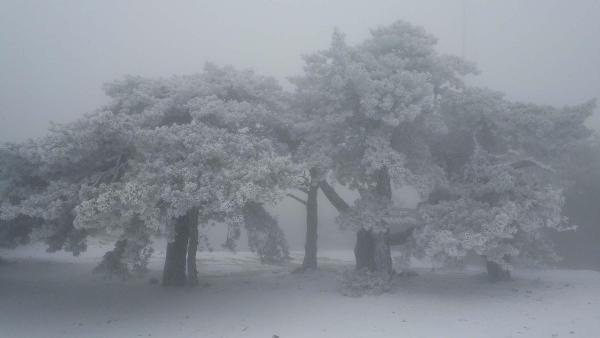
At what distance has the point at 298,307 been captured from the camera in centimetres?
1138

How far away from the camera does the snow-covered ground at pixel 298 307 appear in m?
9.37

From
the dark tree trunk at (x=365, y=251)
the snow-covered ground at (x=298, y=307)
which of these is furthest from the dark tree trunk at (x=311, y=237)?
the dark tree trunk at (x=365, y=251)

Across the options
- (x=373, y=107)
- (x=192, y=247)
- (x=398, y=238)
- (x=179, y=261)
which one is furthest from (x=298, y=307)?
(x=373, y=107)

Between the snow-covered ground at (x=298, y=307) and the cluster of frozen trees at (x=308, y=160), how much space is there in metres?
1.08

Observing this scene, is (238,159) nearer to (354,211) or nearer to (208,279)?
(354,211)

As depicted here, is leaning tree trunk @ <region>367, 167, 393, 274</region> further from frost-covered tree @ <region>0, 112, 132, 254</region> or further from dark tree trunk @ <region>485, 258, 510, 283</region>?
frost-covered tree @ <region>0, 112, 132, 254</region>

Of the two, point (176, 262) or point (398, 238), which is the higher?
point (398, 238)

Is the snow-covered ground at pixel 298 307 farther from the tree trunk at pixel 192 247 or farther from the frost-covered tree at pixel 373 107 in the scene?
the frost-covered tree at pixel 373 107

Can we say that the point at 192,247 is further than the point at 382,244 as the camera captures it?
Yes

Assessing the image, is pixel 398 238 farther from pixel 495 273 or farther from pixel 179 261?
pixel 179 261

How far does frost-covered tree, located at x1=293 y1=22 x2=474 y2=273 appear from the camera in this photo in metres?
11.4

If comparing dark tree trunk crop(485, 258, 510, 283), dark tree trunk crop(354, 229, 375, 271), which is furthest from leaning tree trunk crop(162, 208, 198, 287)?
dark tree trunk crop(485, 258, 510, 283)

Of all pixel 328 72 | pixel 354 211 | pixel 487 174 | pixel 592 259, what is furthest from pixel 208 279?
pixel 592 259

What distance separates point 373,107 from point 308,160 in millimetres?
2341
